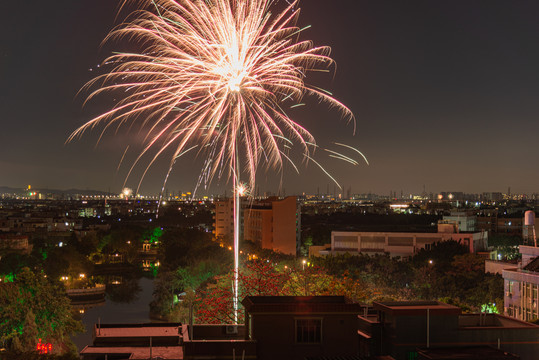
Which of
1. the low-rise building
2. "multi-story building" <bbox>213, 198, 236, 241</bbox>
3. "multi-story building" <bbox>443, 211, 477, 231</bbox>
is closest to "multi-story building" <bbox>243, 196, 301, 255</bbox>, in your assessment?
"multi-story building" <bbox>213, 198, 236, 241</bbox>

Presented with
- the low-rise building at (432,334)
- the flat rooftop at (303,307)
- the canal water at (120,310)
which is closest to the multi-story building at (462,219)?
the canal water at (120,310)

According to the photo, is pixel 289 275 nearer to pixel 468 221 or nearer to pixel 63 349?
pixel 63 349

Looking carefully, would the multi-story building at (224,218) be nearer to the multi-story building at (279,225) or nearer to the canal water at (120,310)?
the multi-story building at (279,225)

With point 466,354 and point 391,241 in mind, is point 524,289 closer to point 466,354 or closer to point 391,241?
point 466,354

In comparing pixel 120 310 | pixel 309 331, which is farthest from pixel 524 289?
pixel 120 310

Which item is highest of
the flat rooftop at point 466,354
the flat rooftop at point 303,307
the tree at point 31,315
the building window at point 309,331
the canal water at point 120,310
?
the flat rooftop at point 303,307

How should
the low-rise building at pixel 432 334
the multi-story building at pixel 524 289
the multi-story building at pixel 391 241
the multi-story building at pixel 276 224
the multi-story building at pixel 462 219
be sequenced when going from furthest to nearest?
1. the multi-story building at pixel 462 219
2. the multi-story building at pixel 276 224
3. the multi-story building at pixel 391 241
4. the multi-story building at pixel 524 289
5. the low-rise building at pixel 432 334
